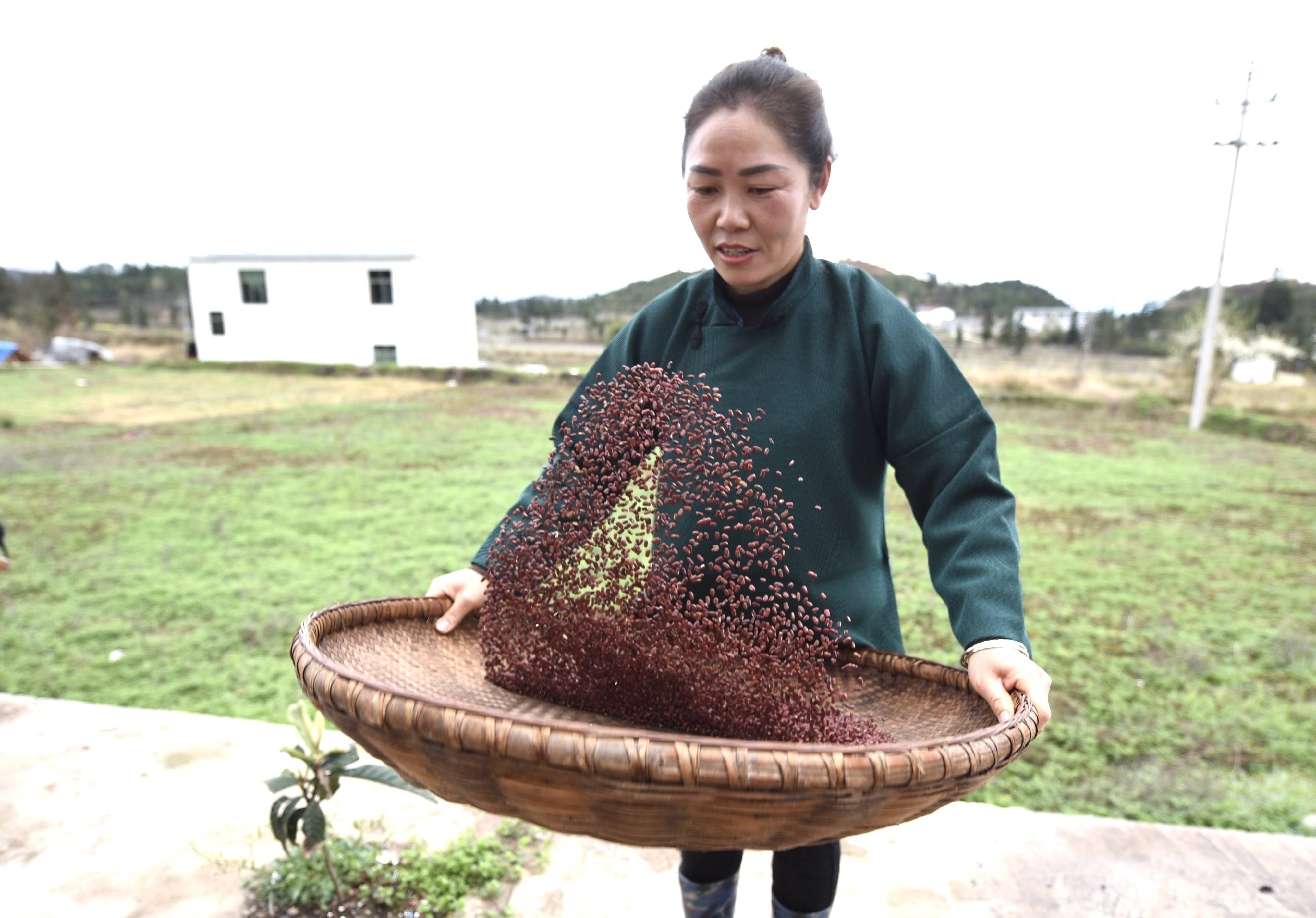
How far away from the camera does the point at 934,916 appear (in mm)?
1986

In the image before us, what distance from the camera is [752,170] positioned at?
122 cm

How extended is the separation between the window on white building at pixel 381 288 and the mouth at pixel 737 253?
78.4 ft

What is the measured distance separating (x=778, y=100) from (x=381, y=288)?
24.3 m

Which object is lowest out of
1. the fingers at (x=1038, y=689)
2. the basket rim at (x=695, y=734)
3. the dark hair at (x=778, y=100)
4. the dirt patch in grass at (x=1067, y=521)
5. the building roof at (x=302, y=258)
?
the dirt patch in grass at (x=1067, y=521)

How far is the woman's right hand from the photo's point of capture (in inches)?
54.9

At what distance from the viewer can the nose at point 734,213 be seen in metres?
1.26

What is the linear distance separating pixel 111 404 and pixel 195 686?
13.5 m

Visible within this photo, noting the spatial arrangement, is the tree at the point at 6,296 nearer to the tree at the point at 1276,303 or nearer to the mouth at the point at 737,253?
the mouth at the point at 737,253

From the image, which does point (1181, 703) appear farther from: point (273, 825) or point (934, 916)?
point (273, 825)

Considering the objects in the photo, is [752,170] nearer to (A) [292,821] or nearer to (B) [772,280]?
(B) [772,280]

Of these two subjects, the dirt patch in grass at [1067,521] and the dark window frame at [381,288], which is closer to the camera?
the dirt patch in grass at [1067,521]

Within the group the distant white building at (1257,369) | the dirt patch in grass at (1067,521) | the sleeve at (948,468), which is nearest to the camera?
the sleeve at (948,468)

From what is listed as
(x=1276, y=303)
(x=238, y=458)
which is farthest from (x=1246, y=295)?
(x=238, y=458)

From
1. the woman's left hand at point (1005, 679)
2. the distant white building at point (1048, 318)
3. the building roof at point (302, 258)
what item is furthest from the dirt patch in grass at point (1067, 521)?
the building roof at point (302, 258)
